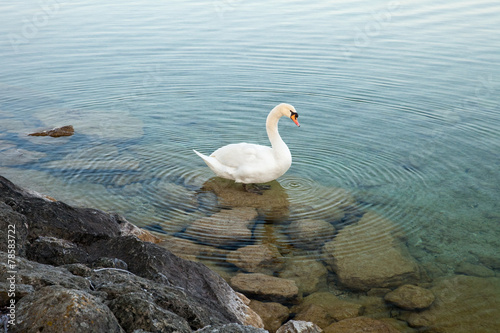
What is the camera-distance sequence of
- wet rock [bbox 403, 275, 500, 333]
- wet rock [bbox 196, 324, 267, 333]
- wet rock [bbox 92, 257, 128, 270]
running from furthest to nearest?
wet rock [bbox 403, 275, 500, 333] < wet rock [bbox 92, 257, 128, 270] < wet rock [bbox 196, 324, 267, 333]

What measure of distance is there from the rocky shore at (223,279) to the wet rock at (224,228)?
0.06 feet

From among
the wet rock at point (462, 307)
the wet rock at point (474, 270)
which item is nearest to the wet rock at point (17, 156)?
the wet rock at point (462, 307)

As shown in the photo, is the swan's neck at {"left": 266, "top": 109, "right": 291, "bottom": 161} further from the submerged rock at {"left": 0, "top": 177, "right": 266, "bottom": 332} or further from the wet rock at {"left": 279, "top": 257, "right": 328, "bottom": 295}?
the submerged rock at {"left": 0, "top": 177, "right": 266, "bottom": 332}

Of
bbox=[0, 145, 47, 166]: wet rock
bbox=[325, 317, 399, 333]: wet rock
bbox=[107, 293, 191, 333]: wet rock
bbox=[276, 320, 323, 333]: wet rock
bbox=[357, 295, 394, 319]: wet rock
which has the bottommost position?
bbox=[0, 145, 47, 166]: wet rock

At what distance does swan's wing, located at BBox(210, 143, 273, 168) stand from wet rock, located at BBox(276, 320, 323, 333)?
12.5ft

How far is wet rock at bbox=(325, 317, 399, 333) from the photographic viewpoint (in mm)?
5735

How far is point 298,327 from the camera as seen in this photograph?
5473mm

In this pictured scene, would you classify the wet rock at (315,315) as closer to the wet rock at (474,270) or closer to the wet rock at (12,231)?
the wet rock at (474,270)

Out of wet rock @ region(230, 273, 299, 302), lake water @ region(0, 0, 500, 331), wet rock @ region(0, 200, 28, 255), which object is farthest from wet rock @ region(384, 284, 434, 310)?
wet rock @ region(0, 200, 28, 255)

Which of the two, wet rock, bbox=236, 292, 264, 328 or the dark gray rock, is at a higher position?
the dark gray rock

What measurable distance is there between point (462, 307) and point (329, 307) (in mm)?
1575

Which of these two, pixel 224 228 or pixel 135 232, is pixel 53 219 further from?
pixel 224 228

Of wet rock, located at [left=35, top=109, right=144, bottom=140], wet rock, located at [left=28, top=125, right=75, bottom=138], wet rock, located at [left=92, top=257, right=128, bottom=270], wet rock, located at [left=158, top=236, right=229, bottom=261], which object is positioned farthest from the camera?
wet rock, located at [left=35, top=109, right=144, bottom=140]

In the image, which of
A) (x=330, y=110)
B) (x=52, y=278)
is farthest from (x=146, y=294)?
(x=330, y=110)
